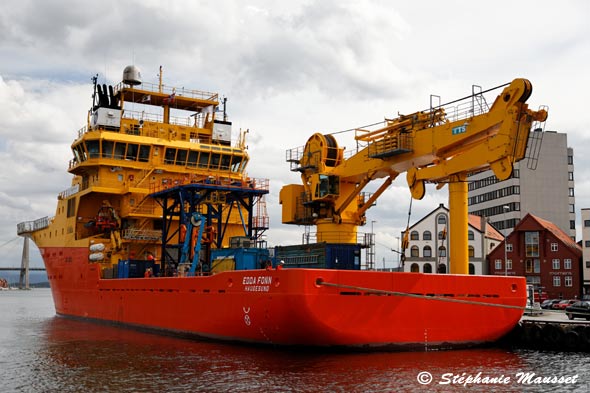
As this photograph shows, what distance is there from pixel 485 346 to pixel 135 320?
50.9 feet

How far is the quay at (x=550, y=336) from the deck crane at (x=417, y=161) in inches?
182

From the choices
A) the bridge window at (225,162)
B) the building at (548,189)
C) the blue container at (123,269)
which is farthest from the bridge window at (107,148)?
the building at (548,189)

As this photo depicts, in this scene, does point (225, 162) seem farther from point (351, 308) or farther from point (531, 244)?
point (531, 244)

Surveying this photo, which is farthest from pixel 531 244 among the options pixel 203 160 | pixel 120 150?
pixel 120 150

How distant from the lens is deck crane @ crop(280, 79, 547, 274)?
20.5 metres

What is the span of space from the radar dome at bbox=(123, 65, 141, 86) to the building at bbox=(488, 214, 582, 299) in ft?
132

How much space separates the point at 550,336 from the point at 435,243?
42.9m

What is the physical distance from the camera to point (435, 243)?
67.6 metres

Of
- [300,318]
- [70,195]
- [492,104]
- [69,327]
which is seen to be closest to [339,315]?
[300,318]

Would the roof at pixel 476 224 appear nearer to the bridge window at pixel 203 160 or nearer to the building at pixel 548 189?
the building at pixel 548 189

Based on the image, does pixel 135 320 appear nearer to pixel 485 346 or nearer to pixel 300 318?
pixel 300 318

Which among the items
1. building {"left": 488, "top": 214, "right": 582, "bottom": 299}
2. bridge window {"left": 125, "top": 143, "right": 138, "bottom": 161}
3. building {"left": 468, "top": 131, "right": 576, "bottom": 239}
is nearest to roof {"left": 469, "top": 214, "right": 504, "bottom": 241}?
building {"left": 488, "top": 214, "right": 582, "bottom": 299}

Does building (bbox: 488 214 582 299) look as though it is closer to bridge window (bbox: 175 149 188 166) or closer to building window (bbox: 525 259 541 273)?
building window (bbox: 525 259 541 273)

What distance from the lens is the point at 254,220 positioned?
32.8 meters
